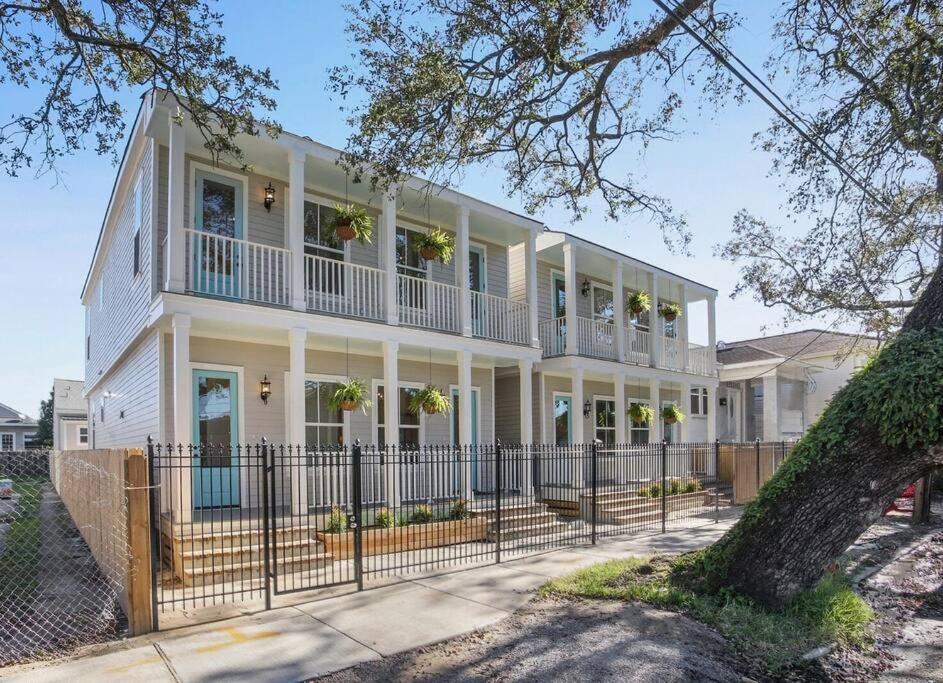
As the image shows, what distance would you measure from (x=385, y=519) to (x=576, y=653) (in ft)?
15.3

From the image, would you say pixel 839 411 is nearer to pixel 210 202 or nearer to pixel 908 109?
pixel 908 109

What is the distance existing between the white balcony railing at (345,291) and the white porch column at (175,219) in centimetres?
224

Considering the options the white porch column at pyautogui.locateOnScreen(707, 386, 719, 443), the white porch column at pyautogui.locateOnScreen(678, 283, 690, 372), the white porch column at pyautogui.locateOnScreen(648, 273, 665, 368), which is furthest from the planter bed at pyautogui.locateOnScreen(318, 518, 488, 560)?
the white porch column at pyautogui.locateOnScreen(707, 386, 719, 443)

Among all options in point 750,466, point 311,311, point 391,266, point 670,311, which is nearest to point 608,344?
point 670,311

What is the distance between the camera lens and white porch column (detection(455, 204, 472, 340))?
12.4 metres

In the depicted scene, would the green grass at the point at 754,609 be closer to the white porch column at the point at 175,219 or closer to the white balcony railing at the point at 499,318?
the white porch column at the point at 175,219

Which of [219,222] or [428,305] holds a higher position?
[219,222]

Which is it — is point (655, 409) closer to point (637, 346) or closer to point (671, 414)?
point (671, 414)

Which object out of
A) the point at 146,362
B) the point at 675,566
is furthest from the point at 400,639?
the point at 146,362

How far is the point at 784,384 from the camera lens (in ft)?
85.4

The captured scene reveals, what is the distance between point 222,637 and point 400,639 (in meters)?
1.62

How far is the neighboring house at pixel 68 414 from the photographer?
2795cm

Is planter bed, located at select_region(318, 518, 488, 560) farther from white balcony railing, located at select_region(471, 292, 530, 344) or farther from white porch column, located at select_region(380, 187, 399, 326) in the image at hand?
white balcony railing, located at select_region(471, 292, 530, 344)

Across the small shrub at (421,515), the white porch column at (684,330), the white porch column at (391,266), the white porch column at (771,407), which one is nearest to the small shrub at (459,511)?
the small shrub at (421,515)
